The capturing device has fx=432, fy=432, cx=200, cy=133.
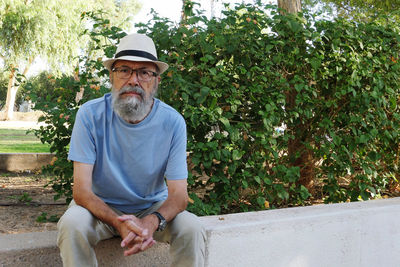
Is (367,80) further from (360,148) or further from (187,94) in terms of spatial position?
(187,94)

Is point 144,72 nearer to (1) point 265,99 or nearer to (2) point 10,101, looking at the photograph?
(1) point 265,99

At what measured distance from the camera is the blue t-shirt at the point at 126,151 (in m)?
2.64

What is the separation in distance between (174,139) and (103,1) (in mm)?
31667

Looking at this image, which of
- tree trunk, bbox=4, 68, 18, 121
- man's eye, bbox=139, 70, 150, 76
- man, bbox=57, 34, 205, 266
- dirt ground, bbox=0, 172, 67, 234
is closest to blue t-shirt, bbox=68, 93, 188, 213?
man, bbox=57, 34, 205, 266

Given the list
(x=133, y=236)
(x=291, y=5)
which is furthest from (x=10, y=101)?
(x=133, y=236)

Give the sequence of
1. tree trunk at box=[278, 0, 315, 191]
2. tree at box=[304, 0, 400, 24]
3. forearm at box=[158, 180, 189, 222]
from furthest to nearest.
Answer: tree at box=[304, 0, 400, 24], tree trunk at box=[278, 0, 315, 191], forearm at box=[158, 180, 189, 222]

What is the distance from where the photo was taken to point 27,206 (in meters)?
4.43

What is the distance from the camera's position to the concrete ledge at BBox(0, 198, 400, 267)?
8.68 ft

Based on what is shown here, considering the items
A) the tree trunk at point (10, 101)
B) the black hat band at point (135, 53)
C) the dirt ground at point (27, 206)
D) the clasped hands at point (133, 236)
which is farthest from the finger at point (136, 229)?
the tree trunk at point (10, 101)

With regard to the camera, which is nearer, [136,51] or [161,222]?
[161,222]

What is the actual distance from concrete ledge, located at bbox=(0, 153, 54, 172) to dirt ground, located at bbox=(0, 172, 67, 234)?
36.7 inches

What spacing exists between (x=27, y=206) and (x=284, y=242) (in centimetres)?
→ 280

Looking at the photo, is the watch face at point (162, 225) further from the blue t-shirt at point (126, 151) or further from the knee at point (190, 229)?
the blue t-shirt at point (126, 151)

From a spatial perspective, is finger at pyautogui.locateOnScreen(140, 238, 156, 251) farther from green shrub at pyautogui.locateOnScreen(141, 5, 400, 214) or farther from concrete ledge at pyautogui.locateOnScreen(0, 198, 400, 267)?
green shrub at pyautogui.locateOnScreen(141, 5, 400, 214)
